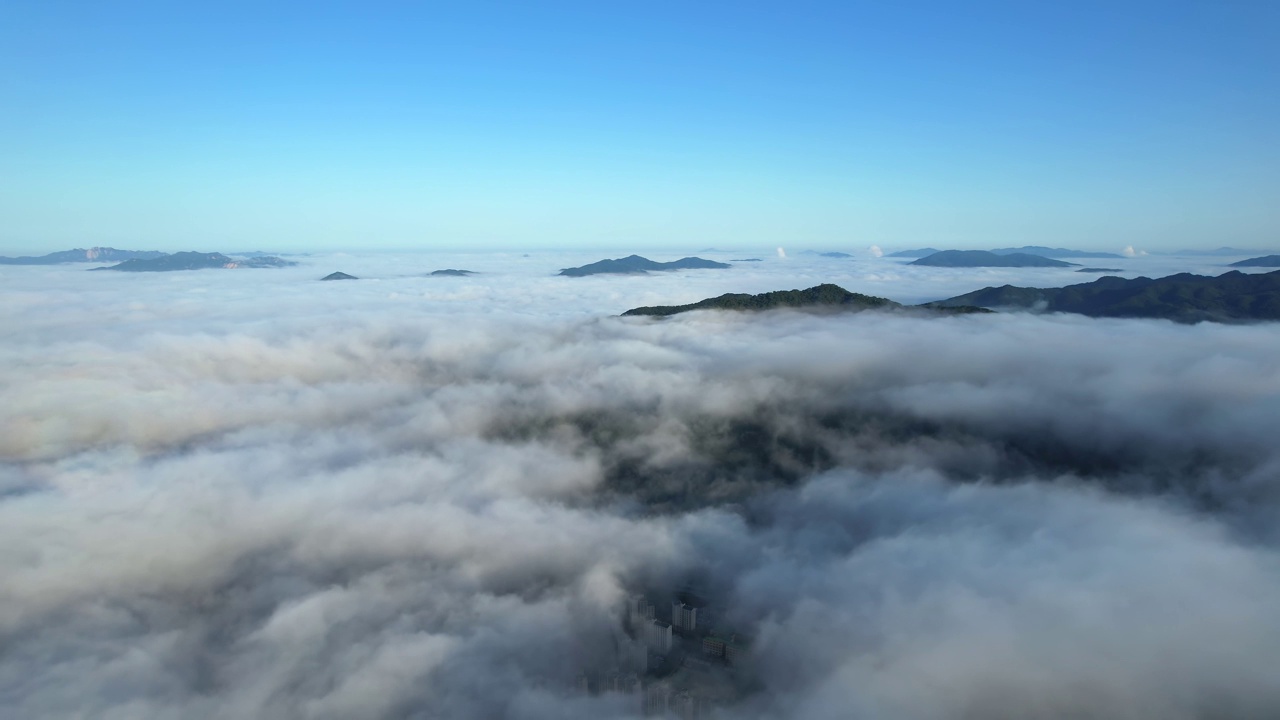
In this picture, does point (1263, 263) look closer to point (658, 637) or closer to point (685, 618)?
point (685, 618)

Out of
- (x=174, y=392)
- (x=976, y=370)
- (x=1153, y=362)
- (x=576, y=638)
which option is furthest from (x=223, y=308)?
(x=1153, y=362)

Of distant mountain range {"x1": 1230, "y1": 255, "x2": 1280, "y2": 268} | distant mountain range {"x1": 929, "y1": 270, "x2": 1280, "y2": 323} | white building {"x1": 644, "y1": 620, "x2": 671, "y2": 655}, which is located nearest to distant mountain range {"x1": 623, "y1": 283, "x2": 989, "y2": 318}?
distant mountain range {"x1": 929, "y1": 270, "x2": 1280, "y2": 323}

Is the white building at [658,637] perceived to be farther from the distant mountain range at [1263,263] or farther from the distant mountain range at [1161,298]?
the distant mountain range at [1263,263]

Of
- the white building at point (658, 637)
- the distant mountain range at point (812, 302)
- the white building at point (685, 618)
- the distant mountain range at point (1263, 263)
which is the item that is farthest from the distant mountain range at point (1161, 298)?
the white building at point (658, 637)

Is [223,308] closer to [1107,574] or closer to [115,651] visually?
[115,651]

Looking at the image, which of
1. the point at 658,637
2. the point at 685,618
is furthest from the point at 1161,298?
the point at 658,637

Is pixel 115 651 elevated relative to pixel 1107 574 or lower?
lower
